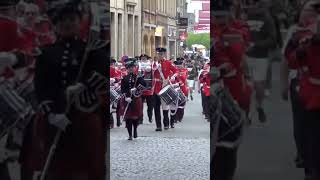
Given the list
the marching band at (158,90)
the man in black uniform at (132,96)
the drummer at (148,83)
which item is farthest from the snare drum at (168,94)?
the man in black uniform at (132,96)

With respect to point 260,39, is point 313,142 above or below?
below

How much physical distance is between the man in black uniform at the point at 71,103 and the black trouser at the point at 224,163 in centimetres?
105

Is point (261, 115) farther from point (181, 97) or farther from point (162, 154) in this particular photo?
point (181, 97)

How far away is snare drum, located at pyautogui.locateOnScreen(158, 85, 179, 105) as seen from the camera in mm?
18266

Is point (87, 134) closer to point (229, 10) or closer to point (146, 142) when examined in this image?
point (229, 10)

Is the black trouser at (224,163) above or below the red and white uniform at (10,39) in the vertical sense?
below

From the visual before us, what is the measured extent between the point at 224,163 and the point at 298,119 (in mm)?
763

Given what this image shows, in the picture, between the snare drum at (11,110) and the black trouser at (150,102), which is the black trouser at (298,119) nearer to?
the snare drum at (11,110)

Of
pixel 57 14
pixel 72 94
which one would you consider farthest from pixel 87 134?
pixel 57 14

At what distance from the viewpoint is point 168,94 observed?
18.5m

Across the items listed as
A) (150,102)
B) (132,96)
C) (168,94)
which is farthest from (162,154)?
(150,102)

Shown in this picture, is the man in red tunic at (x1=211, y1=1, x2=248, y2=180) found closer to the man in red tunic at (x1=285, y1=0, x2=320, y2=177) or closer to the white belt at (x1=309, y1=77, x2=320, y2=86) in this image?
the man in red tunic at (x1=285, y1=0, x2=320, y2=177)

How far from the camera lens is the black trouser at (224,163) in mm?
6555

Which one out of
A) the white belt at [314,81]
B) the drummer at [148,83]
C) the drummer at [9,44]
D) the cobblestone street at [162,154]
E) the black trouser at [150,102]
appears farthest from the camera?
the black trouser at [150,102]
